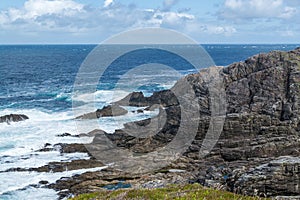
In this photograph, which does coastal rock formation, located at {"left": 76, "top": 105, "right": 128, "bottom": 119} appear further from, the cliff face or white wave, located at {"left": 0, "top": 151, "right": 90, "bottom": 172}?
white wave, located at {"left": 0, "top": 151, "right": 90, "bottom": 172}

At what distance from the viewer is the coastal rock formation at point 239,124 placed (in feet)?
121

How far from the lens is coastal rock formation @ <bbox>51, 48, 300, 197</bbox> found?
3697 cm

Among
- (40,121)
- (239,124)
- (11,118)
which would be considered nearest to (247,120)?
(239,124)

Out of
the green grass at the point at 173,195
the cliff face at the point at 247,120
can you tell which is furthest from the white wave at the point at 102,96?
the green grass at the point at 173,195

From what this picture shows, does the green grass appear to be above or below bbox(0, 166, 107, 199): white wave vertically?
above

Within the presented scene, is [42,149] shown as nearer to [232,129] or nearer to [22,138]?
[22,138]

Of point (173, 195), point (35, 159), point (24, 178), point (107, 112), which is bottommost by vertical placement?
point (24, 178)

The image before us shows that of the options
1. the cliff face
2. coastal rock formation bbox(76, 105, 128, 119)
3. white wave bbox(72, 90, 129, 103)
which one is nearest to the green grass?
the cliff face

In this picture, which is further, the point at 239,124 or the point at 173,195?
the point at 239,124

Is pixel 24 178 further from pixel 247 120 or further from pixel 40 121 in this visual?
pixel 247 120

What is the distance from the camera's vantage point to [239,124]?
44406 millimetres

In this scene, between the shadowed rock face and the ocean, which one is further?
the shadowed rock face

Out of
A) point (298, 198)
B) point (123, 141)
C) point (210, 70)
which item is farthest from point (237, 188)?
point (210, 70)

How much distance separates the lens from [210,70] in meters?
65.0
